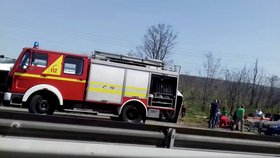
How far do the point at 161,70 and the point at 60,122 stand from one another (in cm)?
1374

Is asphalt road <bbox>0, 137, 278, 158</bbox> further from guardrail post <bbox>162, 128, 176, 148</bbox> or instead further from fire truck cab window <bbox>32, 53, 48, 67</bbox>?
fire truck cab window <bbox>32, 53, 48, 67</bbox>

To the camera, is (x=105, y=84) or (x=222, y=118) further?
(x=222, y=118)

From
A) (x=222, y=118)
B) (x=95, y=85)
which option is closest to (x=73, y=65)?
(x=95, y=85)

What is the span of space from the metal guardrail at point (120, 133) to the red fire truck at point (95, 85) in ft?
36.4

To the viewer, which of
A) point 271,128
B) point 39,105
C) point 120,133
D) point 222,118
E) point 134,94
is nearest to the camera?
point 120,133

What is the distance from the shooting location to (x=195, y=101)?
46688mm

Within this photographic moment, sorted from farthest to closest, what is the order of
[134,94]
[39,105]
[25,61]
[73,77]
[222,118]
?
[222,118] < [134,94] < [73,77] < [25,61] < [39,105]

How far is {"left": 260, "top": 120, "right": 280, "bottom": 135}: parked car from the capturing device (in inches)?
990

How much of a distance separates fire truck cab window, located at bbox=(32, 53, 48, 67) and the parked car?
15417 millimetres

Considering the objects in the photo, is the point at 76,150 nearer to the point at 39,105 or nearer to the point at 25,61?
the point at 39,105

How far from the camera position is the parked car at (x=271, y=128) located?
25.1 metres

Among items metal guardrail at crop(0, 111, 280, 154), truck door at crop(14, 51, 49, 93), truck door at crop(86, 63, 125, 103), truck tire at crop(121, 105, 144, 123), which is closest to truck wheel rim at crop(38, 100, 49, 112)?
truck door at crop(14, 51, 49, 93)

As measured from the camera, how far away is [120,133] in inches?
171

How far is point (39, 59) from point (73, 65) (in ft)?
4.36
